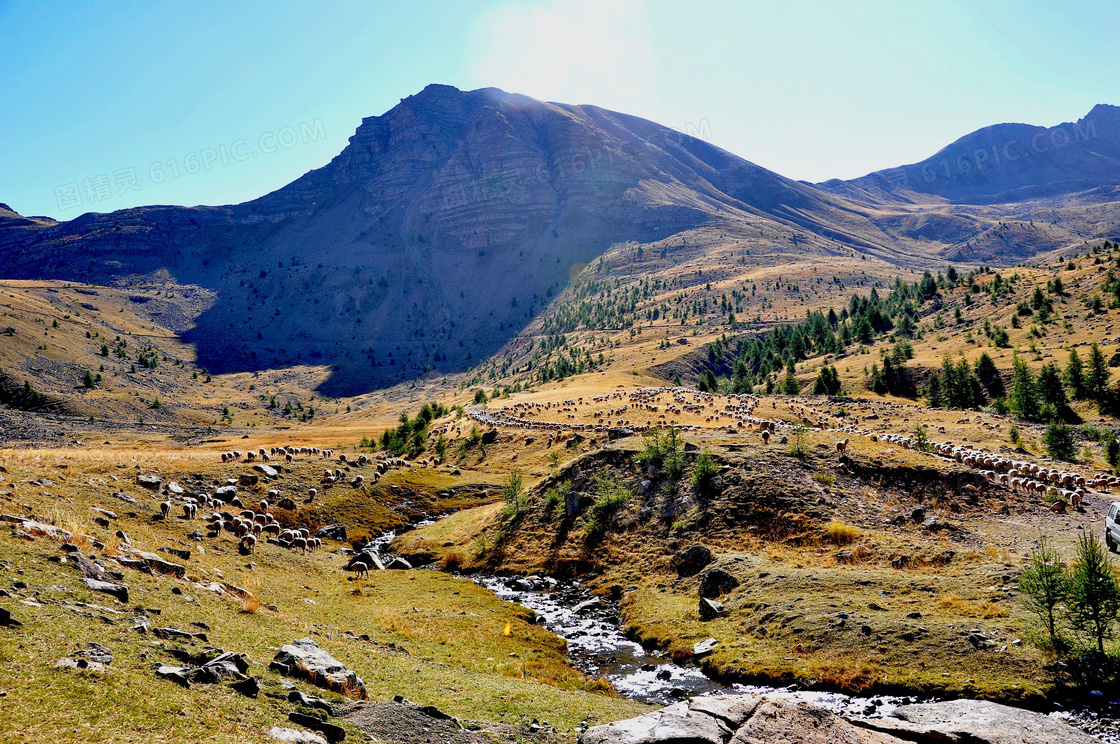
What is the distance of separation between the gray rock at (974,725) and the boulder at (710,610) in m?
12.1

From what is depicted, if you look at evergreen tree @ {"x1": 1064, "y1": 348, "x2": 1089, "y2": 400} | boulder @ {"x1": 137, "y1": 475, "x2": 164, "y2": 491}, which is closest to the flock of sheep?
evergreen tree @ {"x1": 1064, "y1": 348, "x2": 1089, "y2": 400}

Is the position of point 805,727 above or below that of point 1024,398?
above

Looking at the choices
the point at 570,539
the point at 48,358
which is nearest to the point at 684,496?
the point at 570,539

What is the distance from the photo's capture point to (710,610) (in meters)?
28.2

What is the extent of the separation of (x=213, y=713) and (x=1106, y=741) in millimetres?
22565

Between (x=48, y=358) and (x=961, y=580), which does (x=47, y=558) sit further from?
(x=48, y=358)

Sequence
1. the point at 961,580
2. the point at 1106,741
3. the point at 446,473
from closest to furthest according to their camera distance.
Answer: the point at 1106,741
the point at 961,580
the point at 446,473

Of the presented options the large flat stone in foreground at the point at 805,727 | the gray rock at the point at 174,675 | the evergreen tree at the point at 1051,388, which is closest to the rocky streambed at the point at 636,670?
the large flat stone in foreground at the point at 805,727

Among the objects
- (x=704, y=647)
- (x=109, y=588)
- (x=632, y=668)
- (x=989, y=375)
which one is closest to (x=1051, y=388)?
(x=989, y=375)

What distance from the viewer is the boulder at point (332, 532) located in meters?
49.8

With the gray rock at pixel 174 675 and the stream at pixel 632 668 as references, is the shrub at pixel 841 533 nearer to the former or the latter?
the stream at pixel 632 668

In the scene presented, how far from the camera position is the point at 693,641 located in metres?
26.0

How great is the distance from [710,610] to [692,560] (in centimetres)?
584

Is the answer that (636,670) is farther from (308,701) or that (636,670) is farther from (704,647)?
(308,701)
